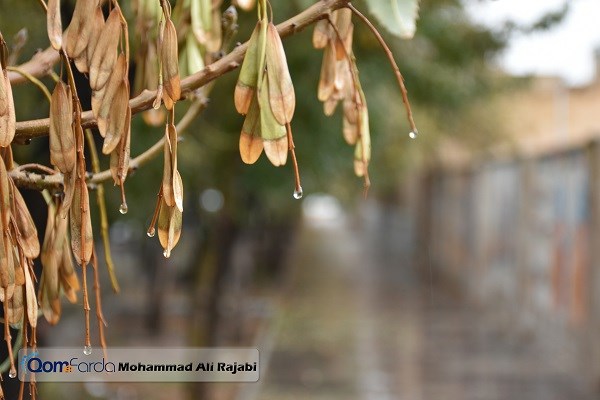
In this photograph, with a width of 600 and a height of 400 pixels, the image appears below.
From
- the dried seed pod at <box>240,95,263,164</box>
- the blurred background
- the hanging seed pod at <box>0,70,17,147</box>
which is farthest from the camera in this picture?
the blurred background

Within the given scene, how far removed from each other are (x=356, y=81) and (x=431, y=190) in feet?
79.9

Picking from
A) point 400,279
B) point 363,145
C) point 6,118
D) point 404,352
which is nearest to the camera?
point 6,118

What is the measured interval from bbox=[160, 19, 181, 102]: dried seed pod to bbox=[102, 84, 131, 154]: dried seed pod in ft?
0.24

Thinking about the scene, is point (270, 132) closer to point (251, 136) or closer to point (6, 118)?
point (251, 136)

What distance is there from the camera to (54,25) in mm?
1581

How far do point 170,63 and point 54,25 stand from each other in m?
0.21

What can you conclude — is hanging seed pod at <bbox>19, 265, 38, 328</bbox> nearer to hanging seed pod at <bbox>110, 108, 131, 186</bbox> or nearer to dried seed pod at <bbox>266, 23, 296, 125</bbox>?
hanging seed pod at <bbox>110, 108, 131, 186</bbox>

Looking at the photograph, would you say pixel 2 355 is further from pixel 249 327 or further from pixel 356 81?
pixel 249 327

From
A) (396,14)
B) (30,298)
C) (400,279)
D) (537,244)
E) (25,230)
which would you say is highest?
(396,14)

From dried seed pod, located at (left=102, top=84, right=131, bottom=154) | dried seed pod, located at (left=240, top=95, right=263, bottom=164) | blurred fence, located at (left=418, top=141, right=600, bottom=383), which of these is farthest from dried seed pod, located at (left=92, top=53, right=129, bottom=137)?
blurred fence, located at (left=418, top=141, right=600, bottom=383)

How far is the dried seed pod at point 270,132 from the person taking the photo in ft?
5.08

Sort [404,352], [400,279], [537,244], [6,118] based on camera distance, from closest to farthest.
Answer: [6,118]
[404,352]
[537,244]
[400,279]

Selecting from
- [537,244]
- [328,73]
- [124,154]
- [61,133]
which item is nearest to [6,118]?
[61,133]

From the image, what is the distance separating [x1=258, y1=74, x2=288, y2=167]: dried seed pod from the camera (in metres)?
1.55
